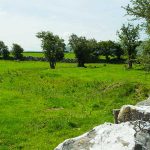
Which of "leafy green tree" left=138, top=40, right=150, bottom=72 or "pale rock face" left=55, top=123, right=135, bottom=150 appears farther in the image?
"leafy green tree" left=138, top=40, right=150, bottom=72

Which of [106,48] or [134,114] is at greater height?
[106,48]

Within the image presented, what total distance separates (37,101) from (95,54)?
348ft

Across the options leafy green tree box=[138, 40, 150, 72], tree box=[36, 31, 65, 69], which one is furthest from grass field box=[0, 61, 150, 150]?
tree box=[36, 31, 65, 69]

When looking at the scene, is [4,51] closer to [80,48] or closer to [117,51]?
[117,51]

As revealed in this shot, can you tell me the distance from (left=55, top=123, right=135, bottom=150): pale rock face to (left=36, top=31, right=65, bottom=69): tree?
9237 cm

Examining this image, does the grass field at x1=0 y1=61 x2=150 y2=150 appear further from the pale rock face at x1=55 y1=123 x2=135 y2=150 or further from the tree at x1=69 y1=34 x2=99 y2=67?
the tree at x1=69 y1=34 x2=99 y2=67

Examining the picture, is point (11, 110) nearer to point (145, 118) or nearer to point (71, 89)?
point (71, 89)

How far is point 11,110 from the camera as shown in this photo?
97.1ft

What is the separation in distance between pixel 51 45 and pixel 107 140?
9566 cm

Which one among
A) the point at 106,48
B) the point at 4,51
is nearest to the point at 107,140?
the point at 106,48

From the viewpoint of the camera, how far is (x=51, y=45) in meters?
103

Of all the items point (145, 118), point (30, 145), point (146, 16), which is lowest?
point (30, 145)

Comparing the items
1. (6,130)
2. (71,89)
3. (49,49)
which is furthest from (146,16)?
(49,49)

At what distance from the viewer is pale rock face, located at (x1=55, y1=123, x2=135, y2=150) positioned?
25.9 feet
